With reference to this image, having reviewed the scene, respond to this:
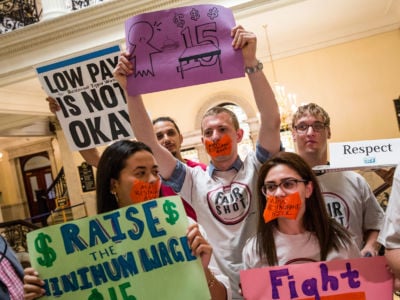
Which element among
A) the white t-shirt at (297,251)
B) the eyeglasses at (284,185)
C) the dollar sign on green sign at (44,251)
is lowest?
the white t-shirt at (297,251)

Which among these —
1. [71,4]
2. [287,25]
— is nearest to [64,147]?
[71,4]

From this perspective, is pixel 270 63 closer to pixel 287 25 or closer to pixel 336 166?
pixel 287 25

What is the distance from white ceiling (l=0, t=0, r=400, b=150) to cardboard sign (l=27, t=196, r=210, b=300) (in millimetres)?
5862

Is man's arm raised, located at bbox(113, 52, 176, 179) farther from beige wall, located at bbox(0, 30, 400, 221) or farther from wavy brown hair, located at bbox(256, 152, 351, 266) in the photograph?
beige wall, located at bbox(0, 30, 400, 221)

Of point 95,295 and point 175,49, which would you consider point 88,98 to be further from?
point 95,295

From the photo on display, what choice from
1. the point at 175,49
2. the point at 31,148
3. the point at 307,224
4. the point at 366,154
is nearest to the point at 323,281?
the point at 307,224

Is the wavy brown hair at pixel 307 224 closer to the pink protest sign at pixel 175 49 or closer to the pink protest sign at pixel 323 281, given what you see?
the pink protest sign at pixel 323 281

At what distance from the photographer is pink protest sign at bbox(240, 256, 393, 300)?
1499 millimetres

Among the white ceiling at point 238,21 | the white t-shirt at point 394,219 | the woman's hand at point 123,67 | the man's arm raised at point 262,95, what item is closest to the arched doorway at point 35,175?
the white ceiling at point 238,21

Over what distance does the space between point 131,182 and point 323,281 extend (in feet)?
2.61

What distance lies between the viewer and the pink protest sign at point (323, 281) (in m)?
1.50

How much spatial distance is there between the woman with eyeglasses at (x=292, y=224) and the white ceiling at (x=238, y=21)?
551 centimetres

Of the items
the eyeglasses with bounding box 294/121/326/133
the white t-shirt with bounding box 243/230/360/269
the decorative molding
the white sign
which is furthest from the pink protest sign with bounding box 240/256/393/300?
the decorative molding

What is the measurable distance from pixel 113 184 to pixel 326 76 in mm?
8733
